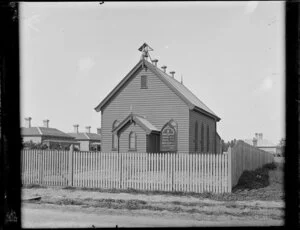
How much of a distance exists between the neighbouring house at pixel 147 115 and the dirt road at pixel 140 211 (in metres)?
10.4

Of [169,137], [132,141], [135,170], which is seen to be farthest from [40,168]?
[169,137]

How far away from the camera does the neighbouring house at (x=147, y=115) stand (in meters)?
24.1

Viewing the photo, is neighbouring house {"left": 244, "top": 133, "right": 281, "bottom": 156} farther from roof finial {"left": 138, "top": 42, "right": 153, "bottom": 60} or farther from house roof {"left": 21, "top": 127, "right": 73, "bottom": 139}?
roof finial {"left": 138, "top": 42, "right": 153, "bottom": 60}

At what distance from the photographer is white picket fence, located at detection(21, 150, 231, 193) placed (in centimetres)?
1412

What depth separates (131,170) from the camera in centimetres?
1519

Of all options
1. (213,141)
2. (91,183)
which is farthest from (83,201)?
(213,141)

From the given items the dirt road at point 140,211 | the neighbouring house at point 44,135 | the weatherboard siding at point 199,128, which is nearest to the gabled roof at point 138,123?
the weatherboard siding at point 199,128

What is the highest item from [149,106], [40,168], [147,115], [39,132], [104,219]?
[149,106]

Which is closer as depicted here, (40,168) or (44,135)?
(40,168)

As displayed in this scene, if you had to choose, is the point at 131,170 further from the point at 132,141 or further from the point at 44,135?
the point at 44,135

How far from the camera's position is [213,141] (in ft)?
110

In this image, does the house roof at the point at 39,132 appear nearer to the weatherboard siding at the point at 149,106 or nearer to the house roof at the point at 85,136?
the house roof at the point at 85,136

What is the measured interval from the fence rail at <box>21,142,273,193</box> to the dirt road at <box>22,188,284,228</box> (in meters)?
1.26

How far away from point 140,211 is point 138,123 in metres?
13.7
